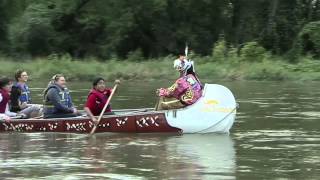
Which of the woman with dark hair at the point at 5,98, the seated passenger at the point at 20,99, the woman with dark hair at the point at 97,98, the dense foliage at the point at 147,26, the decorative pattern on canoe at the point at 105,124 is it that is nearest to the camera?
the decorative pattern on canoe at the point at 105,124

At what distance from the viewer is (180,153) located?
11.6m

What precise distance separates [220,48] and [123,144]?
26.6m

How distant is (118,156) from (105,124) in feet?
9.17

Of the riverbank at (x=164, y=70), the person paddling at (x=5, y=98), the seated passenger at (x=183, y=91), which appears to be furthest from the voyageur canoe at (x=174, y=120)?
the riverbank at (x=164, y=70)

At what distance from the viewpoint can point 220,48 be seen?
3894cm

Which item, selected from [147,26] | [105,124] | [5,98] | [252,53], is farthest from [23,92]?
[147,26]

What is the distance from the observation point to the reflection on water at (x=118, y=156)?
32.2 ft

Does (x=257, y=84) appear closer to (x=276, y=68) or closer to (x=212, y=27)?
(x=276, y=68)

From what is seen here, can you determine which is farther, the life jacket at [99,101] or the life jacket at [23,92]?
the life jacket at [23,92]

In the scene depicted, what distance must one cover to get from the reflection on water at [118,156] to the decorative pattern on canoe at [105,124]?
185 mm

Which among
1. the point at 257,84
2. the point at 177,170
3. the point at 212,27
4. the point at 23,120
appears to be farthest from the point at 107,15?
the point at 177,170

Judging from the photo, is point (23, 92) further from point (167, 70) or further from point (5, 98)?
point (167, 70)

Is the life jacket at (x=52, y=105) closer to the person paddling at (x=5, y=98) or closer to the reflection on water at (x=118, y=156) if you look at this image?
the reflection on water at (x=118, y=156)

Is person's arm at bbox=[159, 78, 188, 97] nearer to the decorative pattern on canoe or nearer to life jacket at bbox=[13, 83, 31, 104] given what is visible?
the decorative pattern on canoe
